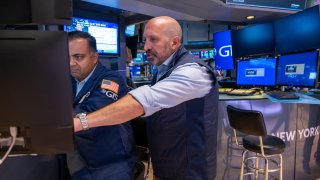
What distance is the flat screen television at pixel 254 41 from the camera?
380cm

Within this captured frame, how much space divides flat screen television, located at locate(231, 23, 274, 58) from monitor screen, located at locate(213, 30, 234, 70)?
122 millimetres

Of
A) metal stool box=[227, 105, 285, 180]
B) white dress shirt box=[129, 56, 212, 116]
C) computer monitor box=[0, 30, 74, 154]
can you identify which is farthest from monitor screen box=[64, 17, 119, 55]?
computer monitor box=[0, 30, 74, 154]

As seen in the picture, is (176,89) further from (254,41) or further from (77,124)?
(254,41)

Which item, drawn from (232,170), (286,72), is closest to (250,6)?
(286,72)

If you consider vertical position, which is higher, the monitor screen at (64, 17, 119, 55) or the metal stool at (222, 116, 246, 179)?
the monitor screen at (64, 17, 119, 55)

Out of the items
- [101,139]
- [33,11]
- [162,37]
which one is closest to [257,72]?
[162,37]

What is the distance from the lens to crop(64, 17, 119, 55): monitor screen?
152 inches

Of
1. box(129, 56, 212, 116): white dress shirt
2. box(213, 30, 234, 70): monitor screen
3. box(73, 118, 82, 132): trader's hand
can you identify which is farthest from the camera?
box(213, 30, 234, 70): monitor screen

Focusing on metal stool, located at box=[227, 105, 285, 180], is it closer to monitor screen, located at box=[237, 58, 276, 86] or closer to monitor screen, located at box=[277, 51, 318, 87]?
monitor screen, located at box=[277, 51, 318, 87]

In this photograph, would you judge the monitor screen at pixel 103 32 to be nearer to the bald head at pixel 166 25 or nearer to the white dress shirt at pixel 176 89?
the bald head at pixel 166 25

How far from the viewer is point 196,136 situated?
4.16 feet

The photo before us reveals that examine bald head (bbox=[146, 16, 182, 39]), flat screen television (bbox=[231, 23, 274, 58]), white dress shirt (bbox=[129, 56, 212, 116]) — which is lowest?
white dress shirt (bbox=[129, 56, 212, 116])

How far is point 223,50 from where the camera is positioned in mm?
4641

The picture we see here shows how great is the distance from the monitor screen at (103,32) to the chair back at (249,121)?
7.89ft
